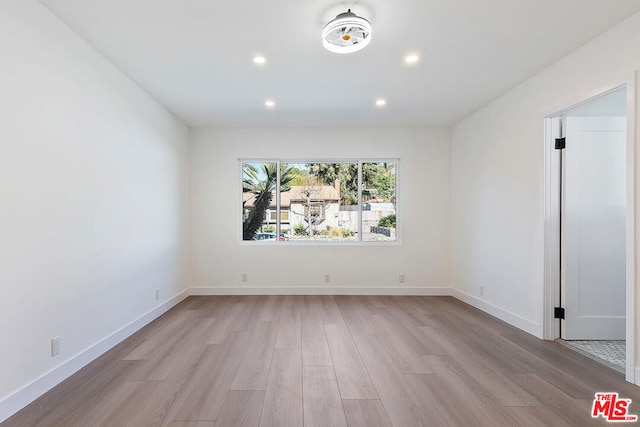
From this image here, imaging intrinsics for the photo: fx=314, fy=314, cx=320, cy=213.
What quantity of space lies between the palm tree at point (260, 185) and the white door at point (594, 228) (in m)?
3.48

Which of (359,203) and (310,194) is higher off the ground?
(310,194)

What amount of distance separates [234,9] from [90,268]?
89.4 inches

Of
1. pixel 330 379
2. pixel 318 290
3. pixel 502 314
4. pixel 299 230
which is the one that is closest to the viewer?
pixel 330 379

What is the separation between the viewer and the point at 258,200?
496 cm

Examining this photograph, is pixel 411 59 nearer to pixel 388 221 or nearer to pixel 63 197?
pixel 388 221

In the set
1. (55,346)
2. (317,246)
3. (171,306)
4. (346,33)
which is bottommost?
(171,306)

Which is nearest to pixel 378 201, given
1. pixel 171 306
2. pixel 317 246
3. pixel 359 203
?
pixel 359 203

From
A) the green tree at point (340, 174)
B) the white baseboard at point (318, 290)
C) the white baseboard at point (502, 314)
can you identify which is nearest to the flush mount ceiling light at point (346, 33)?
the green tree at point (340, 174)

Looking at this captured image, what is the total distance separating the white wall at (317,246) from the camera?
15.8 feet

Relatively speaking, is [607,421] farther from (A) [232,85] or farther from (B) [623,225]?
(A) [232,85]

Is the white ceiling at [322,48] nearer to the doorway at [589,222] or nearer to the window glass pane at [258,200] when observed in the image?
the doorway at [589,222]

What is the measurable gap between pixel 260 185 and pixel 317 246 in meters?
1.32

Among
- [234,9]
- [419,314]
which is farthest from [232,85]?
[419,314]

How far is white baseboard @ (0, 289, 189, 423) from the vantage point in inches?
73.1
